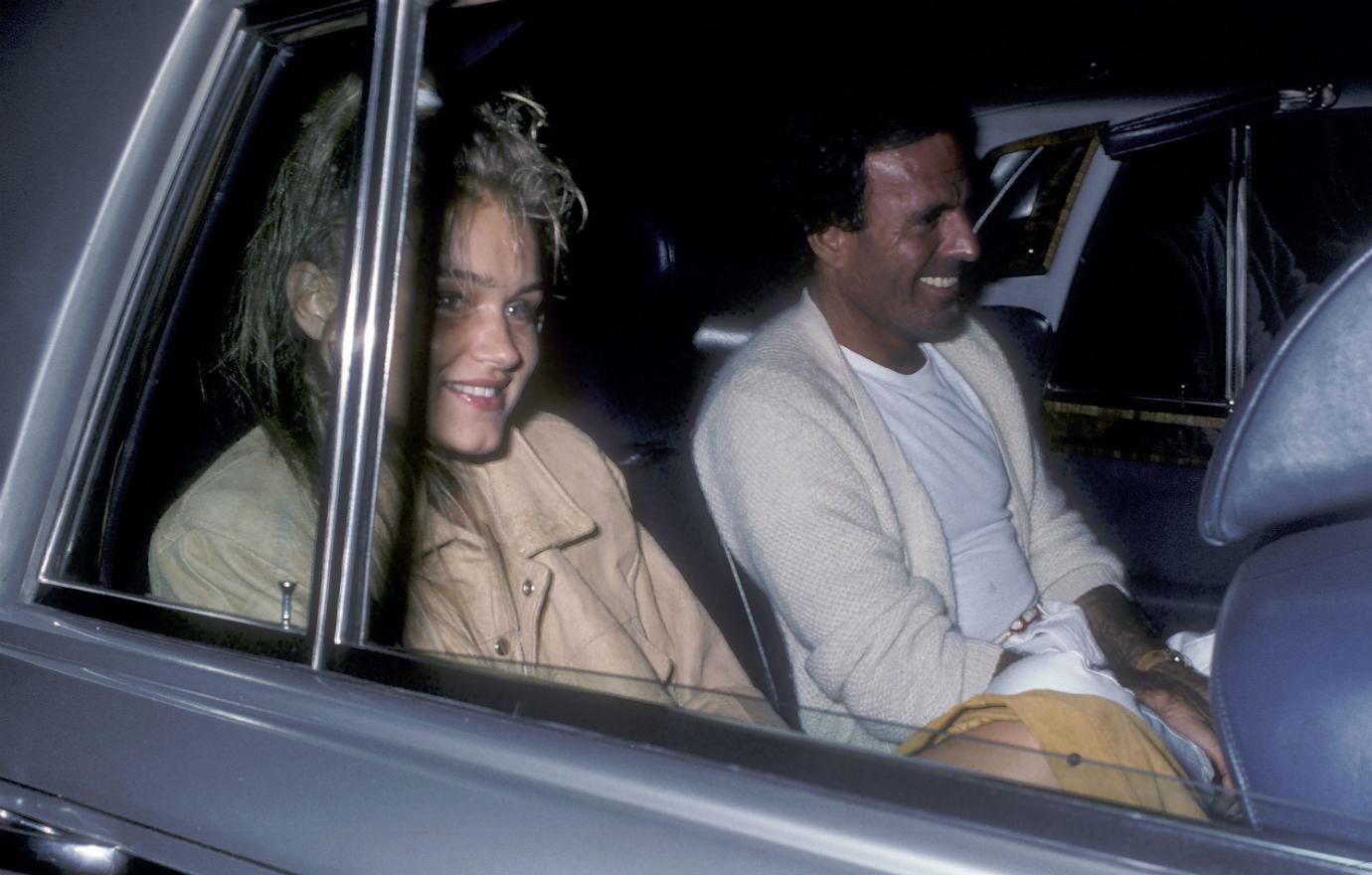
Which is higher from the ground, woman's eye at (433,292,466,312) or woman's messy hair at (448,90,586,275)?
woman's messy hair at (448,90,586,275)

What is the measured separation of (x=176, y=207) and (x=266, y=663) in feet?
1.44

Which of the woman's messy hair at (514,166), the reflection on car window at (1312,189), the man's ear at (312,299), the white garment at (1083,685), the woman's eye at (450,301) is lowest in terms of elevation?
the white garment at (1083,685)

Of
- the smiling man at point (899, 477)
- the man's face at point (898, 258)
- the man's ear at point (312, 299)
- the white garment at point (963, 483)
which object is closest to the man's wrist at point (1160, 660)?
the smiling man at point (899, 477)

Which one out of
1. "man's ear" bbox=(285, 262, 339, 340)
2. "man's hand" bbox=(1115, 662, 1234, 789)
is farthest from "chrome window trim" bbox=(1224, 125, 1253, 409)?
"man's ear" bbox=(285, 262, 339, 340)

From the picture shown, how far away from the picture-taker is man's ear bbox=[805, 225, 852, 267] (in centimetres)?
276

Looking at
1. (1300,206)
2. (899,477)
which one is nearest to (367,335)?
(899,477)

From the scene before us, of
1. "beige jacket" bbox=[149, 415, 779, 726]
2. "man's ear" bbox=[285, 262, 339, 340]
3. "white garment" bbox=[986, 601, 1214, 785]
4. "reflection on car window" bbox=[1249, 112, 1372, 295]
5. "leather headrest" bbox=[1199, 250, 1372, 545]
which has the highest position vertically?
"reflection on car window" bbox=[1249, 112, 1372, 295]

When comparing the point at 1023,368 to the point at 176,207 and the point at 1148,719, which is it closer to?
the point at 1148,719

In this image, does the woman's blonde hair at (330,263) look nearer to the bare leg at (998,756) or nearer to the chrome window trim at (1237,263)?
the bare leg at (998,756)

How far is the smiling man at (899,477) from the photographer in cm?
209

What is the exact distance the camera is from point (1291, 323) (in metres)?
0.92

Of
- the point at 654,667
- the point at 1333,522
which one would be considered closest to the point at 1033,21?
the point at 654,667

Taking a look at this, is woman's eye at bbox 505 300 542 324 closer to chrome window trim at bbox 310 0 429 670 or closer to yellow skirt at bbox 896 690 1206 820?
chrome window trim at bbox 310 0 429 670

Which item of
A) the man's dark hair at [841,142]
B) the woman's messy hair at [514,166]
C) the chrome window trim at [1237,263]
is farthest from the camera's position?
the chrome window trim at [1237,263]
